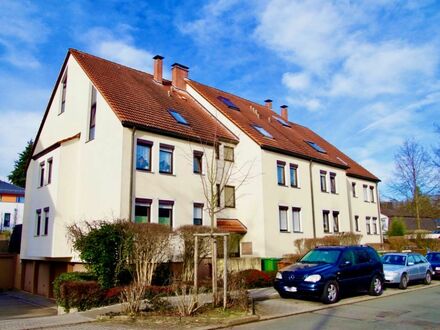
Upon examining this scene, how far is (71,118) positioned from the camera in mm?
23000

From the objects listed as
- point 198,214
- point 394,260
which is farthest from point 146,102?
point 394,260

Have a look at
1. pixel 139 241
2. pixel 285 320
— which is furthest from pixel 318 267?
pixel 139 241

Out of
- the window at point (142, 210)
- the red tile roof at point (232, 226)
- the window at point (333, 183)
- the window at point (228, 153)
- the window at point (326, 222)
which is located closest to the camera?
the window at point (142, 210)

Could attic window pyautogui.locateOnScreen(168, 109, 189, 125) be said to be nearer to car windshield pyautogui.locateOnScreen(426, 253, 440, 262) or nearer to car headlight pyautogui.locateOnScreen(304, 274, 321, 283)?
car headlight pyautogui.locateOnScreen(304, 274, 321, 283)

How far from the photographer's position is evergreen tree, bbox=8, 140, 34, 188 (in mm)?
52791

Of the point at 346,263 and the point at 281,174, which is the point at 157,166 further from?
the point at 346,263

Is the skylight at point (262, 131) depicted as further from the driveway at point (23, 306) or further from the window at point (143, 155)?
the driveway at point (23, 306)

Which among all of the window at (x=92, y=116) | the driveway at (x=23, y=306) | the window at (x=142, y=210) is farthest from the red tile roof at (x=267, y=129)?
the driveway at (x=23, y=306)

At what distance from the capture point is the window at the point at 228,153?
24094 millimetres

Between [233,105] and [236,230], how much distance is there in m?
10.0

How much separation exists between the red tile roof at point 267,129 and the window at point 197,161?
3.49 metres

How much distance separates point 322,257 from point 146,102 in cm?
1221

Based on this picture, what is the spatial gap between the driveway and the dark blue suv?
9469mm

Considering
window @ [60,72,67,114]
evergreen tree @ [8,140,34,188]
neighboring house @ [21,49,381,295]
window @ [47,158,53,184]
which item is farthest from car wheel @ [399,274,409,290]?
evergreen tree @ [8,140,34,188]
